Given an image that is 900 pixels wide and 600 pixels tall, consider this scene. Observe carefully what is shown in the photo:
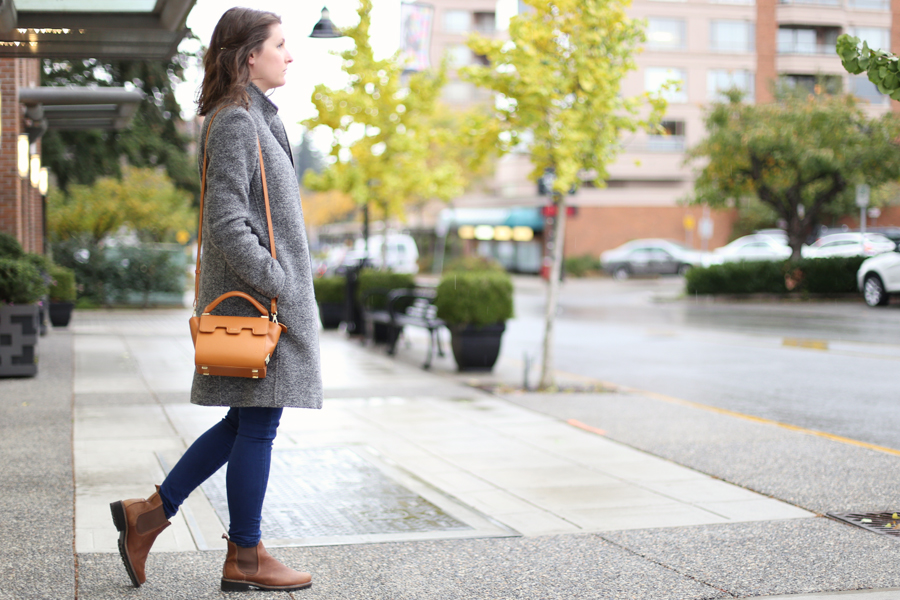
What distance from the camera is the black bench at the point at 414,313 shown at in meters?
11.8

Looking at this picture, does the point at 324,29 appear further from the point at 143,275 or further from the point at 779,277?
the point at 779,277

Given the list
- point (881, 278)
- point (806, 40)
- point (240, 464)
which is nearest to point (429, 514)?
point (240, 464)

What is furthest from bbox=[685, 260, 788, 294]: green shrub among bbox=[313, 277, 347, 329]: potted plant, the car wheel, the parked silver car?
the parked silver car

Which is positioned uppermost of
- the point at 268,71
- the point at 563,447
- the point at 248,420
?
the point at 268,71

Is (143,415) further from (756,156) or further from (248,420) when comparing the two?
(756,156)

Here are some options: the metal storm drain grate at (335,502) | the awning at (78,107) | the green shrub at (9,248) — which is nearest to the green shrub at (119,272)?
the awning at (78,107)

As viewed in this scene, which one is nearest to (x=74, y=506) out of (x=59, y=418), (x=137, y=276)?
(x=59, y=418)

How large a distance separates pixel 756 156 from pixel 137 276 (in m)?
16.7

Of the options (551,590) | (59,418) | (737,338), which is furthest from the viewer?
(737,338)

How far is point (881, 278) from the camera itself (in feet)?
72.2

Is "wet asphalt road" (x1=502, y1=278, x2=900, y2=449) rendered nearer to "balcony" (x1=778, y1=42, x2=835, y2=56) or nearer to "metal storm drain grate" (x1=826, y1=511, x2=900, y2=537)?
"metal storm drain grate" (x1=826, y1=511, x2=900, y2=537)

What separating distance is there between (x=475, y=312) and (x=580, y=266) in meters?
36.4

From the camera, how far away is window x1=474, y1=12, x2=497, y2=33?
67.3m

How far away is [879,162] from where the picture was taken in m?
25.9
